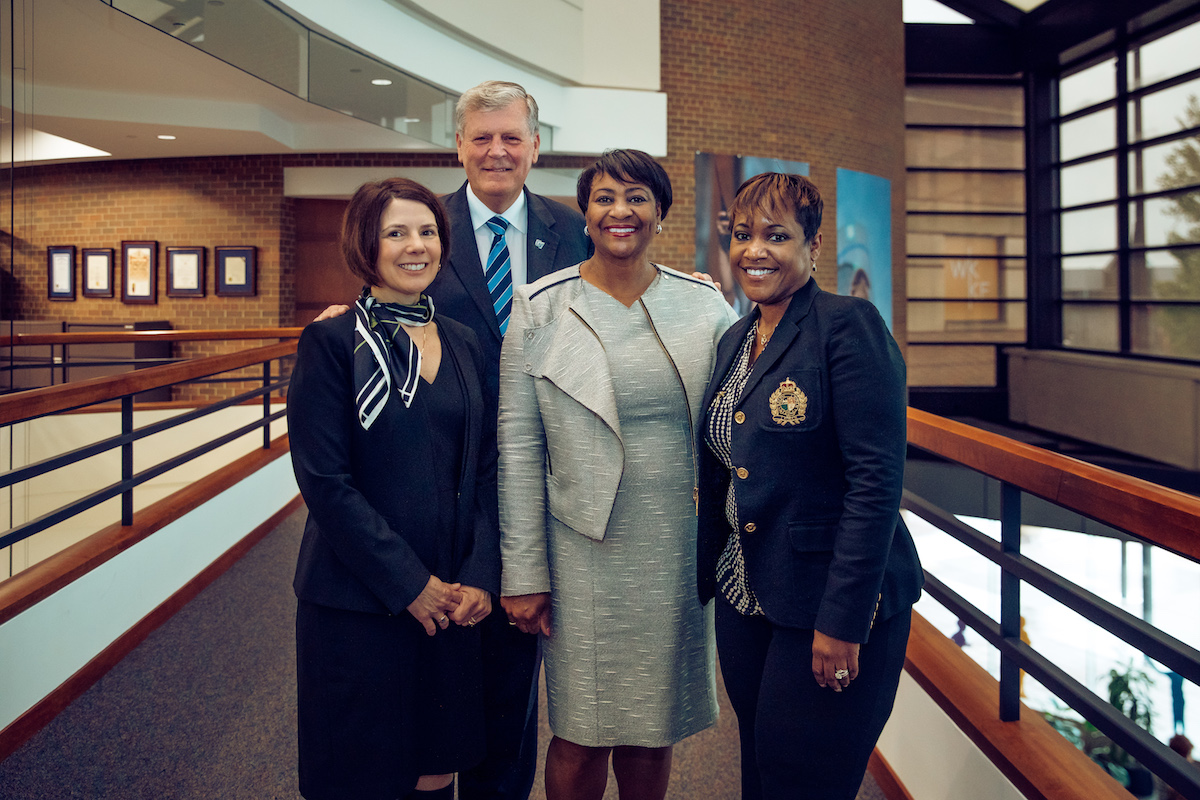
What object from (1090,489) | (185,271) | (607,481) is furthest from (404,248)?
(185,271)

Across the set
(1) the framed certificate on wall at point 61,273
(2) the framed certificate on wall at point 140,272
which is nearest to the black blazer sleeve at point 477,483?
(2) the framed certificate on wall at point 140,272

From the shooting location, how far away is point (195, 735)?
253 cm

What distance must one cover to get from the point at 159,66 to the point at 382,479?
6.27 metres

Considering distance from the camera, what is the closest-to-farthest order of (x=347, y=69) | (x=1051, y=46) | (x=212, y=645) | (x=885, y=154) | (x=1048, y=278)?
(x=212, y=645), (x=347, y=69), (x=885, y=154), (x=1051, y=46), (x=1048, y=278)

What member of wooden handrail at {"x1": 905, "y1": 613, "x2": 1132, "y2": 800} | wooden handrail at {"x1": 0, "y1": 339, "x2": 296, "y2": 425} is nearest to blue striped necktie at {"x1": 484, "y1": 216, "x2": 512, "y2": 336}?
wooden handrail at {"x1": 905, "y1": 613, "x2": 1132, "y2": 800}

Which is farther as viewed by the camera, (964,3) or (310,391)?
(964,3)

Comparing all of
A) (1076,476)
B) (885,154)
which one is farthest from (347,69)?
(885,154)

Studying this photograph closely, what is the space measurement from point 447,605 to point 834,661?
0.68m

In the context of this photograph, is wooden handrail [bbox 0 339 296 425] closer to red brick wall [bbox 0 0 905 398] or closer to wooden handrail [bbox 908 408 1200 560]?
wooden handrail [bbox 908 408 1200 560]

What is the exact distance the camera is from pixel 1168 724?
729cm

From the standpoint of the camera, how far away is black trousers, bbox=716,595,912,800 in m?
1.36

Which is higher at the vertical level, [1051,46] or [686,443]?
[1051,46]

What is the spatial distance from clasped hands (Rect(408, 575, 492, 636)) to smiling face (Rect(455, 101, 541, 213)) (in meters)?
0.90

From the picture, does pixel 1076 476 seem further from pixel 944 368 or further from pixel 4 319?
pixel 944 368
